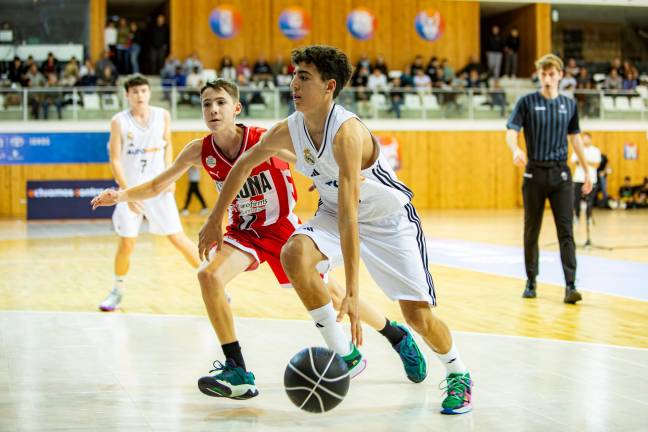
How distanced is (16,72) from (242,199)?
19.7m

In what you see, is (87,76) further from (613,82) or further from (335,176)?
(335,176)

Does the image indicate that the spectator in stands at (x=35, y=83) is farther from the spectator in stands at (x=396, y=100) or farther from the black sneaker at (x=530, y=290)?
the black sneaker at (x=530, y=290)

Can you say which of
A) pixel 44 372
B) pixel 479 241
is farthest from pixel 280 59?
pixel 44 372

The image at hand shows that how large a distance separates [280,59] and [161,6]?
4815mm

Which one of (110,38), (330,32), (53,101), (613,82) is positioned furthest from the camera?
(330,32)

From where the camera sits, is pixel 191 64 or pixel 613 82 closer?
pixel 191 64

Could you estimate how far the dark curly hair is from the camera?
156 inches

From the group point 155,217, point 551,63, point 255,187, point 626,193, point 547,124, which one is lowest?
point 626,193

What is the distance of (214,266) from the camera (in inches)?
181

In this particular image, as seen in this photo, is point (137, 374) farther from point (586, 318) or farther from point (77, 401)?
point (586, 318)

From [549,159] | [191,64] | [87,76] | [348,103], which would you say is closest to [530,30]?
[348,103]

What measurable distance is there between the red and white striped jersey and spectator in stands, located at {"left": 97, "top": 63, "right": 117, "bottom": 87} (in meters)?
18.3

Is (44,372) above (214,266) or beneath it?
beneath

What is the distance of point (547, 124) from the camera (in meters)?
7.82
